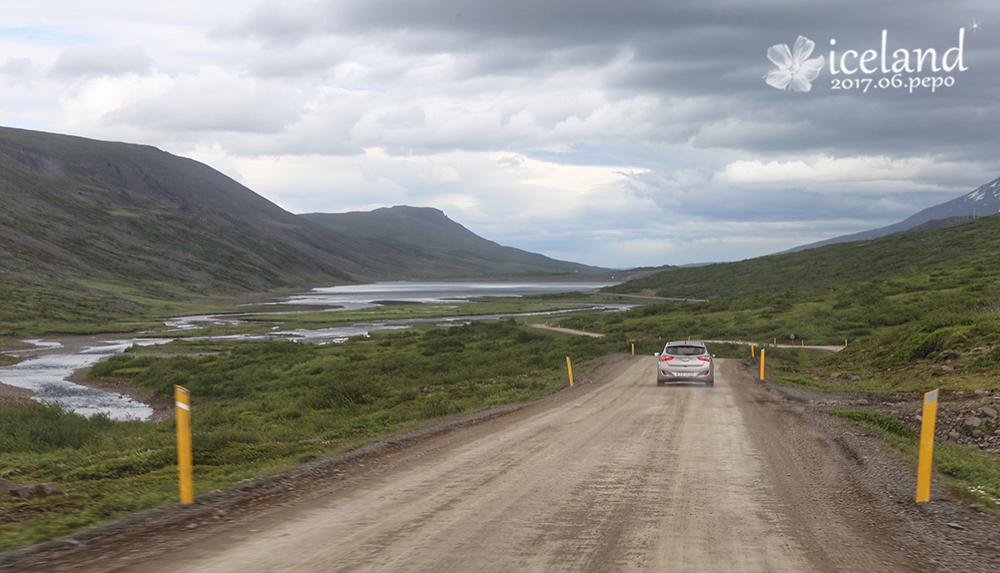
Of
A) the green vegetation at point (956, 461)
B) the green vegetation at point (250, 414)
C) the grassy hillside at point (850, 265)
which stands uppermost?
the grassy hillside at point (850, 265)

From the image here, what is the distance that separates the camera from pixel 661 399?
66.2ft

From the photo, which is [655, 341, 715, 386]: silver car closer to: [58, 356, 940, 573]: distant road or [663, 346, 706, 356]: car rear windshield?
[663, 346, 706, 356]: car rear windshield

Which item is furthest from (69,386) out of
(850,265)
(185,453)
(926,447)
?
(850,265)

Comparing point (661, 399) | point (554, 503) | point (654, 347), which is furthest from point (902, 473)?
point (654, 347)

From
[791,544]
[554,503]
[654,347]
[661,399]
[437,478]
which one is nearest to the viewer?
[791,544]

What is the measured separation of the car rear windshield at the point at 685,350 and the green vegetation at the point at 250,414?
4850 millimetres

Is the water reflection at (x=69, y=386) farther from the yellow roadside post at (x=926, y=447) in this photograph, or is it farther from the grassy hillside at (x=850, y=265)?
the grassy hillside at (x=850, y=265)

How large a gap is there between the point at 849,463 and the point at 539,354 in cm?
3357

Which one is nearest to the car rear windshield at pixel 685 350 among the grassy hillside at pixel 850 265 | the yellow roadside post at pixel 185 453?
the yellow roadside post at pixel 185 453

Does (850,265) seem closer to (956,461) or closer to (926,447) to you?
(956,461)

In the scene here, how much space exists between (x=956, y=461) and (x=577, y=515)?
740 cm

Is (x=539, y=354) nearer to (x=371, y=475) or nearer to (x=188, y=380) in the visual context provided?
(x=188, y=380)

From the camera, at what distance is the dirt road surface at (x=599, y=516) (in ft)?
20.0

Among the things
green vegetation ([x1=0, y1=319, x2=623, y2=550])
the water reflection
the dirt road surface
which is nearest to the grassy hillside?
green vegetation ([x1=0, y1=319, x2=623, y2=550])
